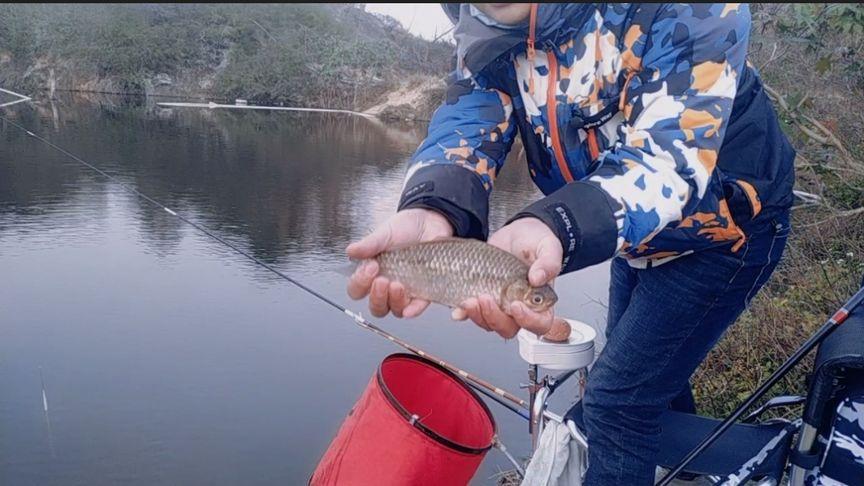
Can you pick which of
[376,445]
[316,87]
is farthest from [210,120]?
[376,445]

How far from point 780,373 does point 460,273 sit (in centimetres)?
98

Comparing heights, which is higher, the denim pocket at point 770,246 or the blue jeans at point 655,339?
the denim pocket at point 770,246

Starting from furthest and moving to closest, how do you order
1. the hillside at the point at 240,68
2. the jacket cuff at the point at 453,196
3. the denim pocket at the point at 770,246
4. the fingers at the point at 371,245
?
1. the hillside at the point at 240,68
2. the denim pocket at the point at 770,246
3. the jacket cuff at the point at 453,196
4. the fingers at the point at 371,245

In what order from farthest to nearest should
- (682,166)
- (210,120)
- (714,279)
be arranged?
(210,120), (714,279), (682,166)

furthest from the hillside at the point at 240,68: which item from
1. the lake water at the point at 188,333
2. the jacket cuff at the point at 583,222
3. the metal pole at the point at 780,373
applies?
the jacket cuff at the point at 583,222

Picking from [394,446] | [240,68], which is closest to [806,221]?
[394,446]

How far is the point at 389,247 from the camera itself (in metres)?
1.76

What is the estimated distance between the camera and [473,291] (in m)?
1.71

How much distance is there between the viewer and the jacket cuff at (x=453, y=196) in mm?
1832

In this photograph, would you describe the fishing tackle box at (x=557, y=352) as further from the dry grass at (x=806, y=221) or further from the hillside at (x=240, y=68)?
the hillside at (x=240, y=68)

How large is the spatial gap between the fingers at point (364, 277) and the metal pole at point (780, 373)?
42.5 inches

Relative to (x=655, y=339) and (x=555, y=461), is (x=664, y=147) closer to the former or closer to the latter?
(x=655, y=339)

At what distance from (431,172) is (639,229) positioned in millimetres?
567

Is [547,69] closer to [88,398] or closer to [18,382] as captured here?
[88,398]
